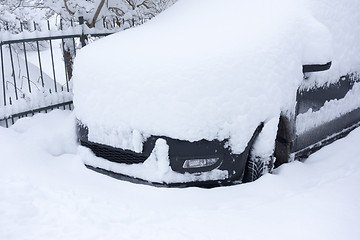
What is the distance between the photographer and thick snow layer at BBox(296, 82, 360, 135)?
3211 mm

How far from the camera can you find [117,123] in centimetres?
291

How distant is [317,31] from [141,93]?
1548 millimetres

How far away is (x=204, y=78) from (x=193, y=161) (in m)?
0.64

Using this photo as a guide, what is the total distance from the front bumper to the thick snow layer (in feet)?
2.24

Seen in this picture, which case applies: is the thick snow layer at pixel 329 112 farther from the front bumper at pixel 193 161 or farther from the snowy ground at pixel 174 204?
the front bumper at pixel 193 161

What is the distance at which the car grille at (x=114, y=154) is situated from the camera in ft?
9.53

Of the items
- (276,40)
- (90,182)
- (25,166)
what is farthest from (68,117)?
(276,40)

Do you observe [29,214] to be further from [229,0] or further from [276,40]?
[229,0]

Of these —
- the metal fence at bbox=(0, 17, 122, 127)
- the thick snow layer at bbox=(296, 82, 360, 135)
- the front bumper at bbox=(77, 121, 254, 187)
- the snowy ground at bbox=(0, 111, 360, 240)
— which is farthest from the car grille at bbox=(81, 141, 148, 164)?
the metal fence at bbox=(0, 17, 122, 127)

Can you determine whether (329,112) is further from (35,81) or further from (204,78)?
(35,81)

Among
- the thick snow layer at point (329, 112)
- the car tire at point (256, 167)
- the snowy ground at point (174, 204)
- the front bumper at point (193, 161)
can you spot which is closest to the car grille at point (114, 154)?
the front bumper at point (193, 161)

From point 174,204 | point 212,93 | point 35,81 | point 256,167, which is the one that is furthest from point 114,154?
point 35,81

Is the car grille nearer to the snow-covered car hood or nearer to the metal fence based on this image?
the snow-covered car hood

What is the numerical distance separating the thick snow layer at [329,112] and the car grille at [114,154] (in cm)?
142
